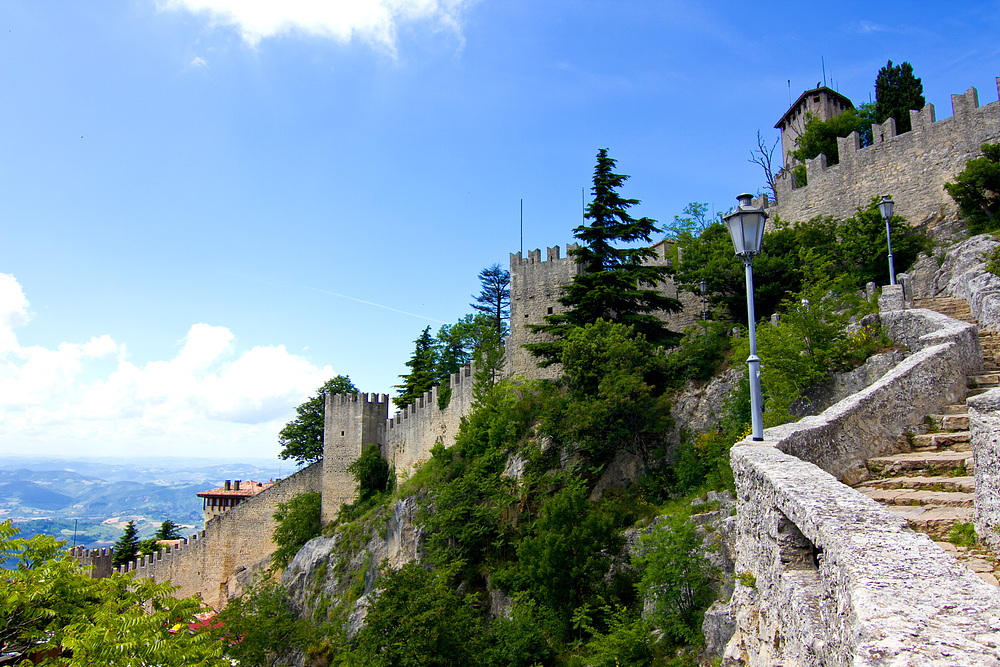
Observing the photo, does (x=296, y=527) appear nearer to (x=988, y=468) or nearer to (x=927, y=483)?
(x=927, y=483)

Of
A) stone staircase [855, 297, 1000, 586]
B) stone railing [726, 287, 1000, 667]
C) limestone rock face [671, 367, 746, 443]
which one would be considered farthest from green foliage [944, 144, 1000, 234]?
stone railing [726, 287, 1000, 667]

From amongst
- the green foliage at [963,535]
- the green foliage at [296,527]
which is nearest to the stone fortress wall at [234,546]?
the green foliage at [296,527]

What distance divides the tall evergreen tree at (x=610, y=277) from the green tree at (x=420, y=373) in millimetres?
16862

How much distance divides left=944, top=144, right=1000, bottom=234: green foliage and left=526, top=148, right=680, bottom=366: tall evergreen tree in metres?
9.23

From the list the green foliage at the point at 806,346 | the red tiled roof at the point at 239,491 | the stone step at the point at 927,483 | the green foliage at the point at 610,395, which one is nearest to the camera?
the stone step at the point at 927,483

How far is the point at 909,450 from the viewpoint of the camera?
7.90 m

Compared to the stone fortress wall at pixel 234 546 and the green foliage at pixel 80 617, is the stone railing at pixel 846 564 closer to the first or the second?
the green foliage at pixel 80 617

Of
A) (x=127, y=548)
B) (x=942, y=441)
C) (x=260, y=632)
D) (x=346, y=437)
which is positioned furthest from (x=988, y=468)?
(x=127, y=548)

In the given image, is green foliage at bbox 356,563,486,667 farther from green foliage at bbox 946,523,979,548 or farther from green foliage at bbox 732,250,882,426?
green foliage at bbox 946,523,979,548

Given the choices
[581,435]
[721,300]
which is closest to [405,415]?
[581,435]

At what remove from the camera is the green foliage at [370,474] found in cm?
3378

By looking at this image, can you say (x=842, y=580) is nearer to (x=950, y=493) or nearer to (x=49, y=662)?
(x=950, y=493)

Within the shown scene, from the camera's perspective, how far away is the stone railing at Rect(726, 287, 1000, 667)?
9.20 ft

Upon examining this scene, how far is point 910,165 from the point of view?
69.4 feet
